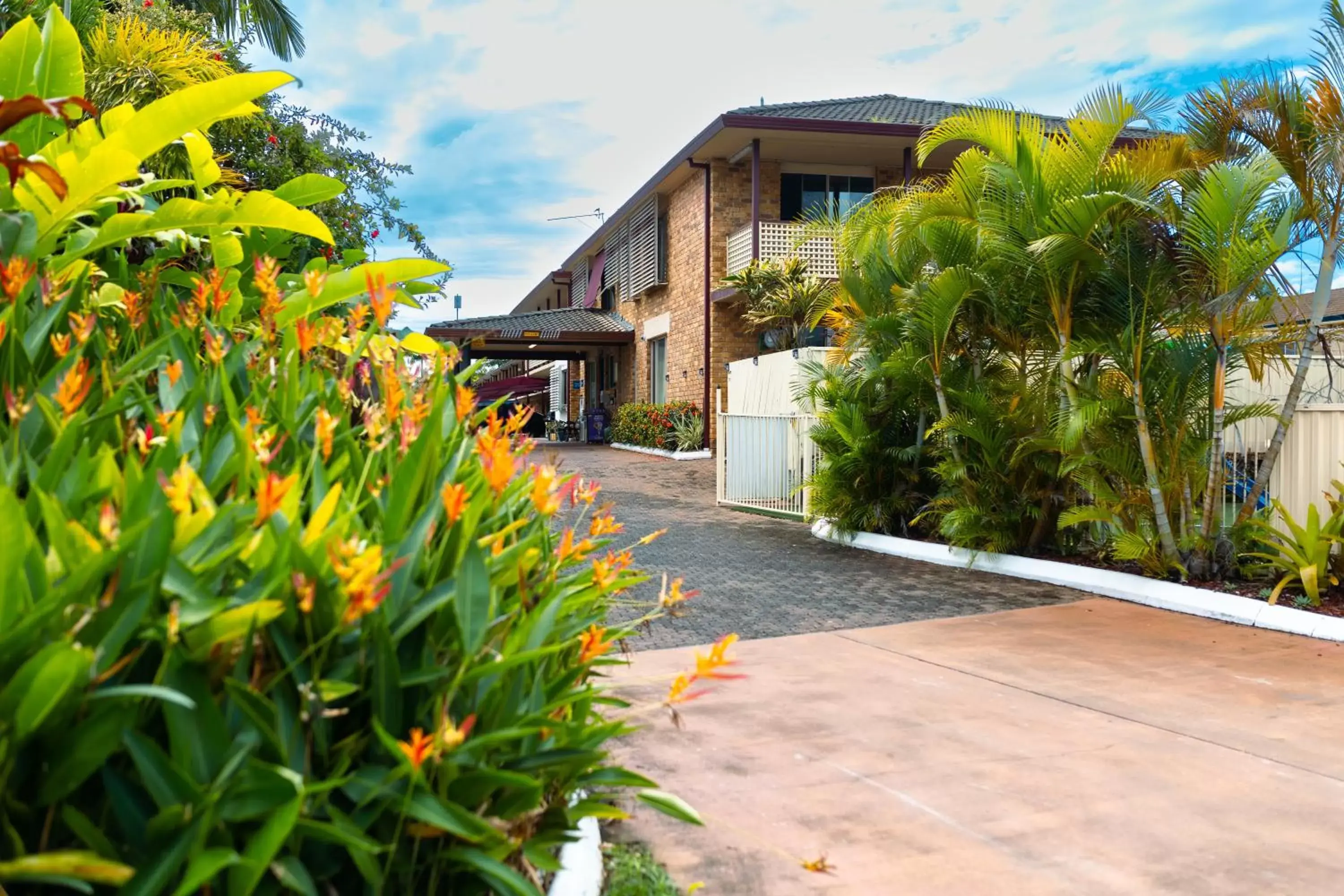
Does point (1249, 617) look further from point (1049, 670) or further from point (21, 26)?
point (21, 26)

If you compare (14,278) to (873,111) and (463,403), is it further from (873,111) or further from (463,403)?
(873,111)

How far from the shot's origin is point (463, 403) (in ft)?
8.41

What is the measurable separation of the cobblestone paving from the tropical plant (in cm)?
139

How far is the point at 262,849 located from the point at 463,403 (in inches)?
55.6

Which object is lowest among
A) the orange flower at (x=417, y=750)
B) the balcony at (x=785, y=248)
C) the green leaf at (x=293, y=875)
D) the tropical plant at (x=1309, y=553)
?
the tropical plant at (x=1309, y=553)

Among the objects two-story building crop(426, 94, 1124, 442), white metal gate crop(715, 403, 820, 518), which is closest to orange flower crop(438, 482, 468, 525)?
white metal gate crop(715, 403, 820, 518)

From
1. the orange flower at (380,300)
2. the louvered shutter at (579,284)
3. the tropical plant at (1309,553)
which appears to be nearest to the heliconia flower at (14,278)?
the orange flower at (380,300)

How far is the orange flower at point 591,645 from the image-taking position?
189cm

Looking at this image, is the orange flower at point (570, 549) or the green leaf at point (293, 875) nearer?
the green leaf at point (293, 875)

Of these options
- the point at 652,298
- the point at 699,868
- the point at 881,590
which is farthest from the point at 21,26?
the point at 652,298

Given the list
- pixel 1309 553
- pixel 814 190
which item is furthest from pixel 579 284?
pixel 1309 553

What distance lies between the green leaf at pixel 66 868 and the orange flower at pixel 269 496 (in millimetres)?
467

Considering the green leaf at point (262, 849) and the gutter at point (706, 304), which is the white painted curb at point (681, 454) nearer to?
the gutter at point (706, 304)

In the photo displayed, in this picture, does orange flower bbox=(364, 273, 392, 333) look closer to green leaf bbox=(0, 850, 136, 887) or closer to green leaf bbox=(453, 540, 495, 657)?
green leaf bbox=(453, 540, 495, 657)
